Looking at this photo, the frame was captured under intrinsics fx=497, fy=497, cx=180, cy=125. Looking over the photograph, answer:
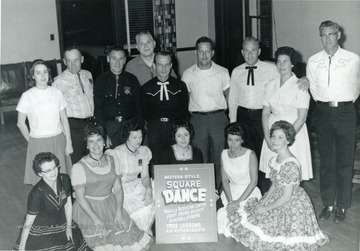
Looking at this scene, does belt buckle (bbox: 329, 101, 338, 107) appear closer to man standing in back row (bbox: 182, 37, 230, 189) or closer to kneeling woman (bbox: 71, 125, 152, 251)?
man standing in back row (bbox: 182, 37, 230, 189)

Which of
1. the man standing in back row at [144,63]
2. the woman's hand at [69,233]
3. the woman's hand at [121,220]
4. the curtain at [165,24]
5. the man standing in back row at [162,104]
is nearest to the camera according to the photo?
the woman's hand at [69,233]

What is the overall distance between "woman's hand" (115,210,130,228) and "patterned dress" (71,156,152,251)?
0.07 ft

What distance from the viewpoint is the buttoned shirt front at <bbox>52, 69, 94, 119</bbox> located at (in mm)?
4121

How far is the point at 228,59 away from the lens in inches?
318

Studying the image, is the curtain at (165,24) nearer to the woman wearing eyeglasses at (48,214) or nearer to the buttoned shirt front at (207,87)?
the buttoned shirt front at (207,87)

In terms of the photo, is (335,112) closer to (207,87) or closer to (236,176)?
(236,176)

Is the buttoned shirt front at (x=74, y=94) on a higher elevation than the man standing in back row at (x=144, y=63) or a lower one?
lower

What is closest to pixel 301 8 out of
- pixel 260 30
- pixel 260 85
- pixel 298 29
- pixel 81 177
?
pixel 298 29

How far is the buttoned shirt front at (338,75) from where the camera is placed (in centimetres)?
366

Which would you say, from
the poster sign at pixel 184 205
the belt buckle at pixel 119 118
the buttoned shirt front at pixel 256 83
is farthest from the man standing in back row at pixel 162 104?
the poster sign at pixel 184 205

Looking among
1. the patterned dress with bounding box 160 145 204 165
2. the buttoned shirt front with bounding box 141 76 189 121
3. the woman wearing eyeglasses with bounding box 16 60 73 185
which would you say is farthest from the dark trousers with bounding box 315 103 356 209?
the woman wearing eyeglasses with bounding box 16 60 73 185

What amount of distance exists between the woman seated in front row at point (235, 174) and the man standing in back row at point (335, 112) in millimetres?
580

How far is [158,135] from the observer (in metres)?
4.20

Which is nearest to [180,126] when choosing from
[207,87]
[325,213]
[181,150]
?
[181,150]
